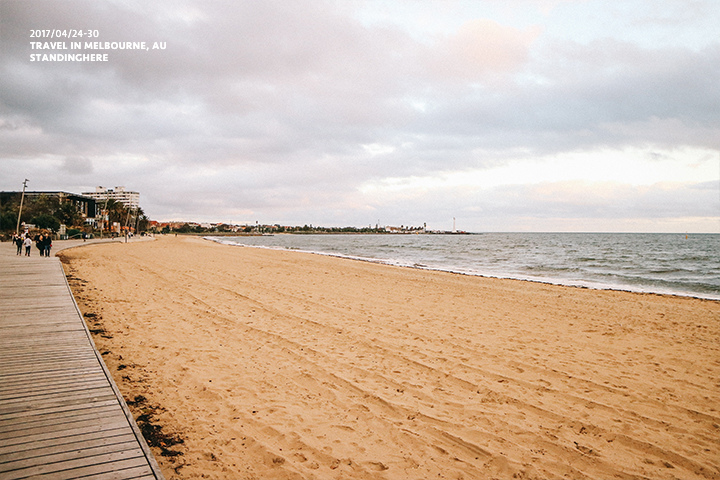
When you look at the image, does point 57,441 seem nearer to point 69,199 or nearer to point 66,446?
point 66,446

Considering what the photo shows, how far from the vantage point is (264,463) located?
378 cm

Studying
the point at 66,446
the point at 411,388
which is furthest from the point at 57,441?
the point at 411,388

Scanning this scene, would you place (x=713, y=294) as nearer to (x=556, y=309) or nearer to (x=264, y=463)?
(x=556, y=309)

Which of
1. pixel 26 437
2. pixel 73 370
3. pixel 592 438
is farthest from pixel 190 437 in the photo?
pixel 592 438

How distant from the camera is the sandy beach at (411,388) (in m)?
3.95

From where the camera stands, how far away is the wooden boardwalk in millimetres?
2996

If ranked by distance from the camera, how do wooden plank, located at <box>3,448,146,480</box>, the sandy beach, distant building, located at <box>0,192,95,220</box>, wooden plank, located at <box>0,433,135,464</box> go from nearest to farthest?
wooden plank, located at <box>3,448,146,480</box> → wooden plank, located at <box>0,433,135,464</box> → the sandy beach → distant building, located at <box>0,192,95,220</box>

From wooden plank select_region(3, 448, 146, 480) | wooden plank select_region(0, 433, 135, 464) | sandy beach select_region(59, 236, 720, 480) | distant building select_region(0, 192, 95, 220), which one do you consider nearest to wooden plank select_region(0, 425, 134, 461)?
wooden plank select_region(0, 433, 135, 464)

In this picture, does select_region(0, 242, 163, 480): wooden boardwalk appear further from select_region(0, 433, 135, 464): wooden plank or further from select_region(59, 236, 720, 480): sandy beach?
select_region(59, 236, 720, 480): sandy beach

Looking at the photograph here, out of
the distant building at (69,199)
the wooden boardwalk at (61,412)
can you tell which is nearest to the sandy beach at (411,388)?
the wooden boardwalk at (61,412)

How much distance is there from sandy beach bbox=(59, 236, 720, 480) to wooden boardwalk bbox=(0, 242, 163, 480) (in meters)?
0.55

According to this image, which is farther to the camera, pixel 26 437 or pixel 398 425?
pixel 398 425

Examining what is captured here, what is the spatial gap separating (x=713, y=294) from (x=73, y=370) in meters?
24.2

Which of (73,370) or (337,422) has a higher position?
(73,370)
